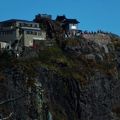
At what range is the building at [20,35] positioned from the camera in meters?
120

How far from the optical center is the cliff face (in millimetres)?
109812

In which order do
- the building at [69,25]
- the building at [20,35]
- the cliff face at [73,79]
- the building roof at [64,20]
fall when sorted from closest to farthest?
the cliff face at [73,79] → the building at [20,35] → the building at [69,25] → the building roof at [64,20]

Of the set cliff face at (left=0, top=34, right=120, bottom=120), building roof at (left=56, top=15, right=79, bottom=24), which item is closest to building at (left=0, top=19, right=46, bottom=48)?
cliff face at (left=0, top=34, right=120, bottom=120)

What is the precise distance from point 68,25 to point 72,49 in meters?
13.6

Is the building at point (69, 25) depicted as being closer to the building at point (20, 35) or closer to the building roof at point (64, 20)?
the building roof at point (64, 20)

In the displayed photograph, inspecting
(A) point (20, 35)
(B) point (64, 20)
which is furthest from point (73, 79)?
(B) point (64, 20)

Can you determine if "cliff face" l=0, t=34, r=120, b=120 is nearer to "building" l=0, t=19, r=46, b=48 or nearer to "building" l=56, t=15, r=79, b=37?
"building" l=0, t=19, r=46, b=48

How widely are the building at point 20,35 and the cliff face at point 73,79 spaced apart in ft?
14.2

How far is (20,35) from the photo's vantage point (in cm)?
12181

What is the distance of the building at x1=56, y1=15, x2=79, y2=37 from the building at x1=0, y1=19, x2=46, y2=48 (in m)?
11.3

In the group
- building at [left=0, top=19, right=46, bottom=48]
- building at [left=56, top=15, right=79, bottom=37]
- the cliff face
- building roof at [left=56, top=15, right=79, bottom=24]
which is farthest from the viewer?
building roof at [left=56, top=15, right=79, bottom=24]

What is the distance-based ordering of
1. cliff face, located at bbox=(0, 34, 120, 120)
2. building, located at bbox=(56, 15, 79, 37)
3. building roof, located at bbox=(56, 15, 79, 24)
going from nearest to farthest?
cliff face, located at bbox=(0, 34, 120, 120) → building, located at bbox=(56, 15, 79, 37) → building roof, located at bbox=(56, 15, 79, 24)

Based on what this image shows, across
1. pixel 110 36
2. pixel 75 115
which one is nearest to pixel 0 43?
pixel 75 115

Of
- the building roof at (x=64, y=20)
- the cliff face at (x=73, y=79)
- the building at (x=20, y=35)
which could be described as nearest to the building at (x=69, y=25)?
the building roof at (x=64, y=20)
